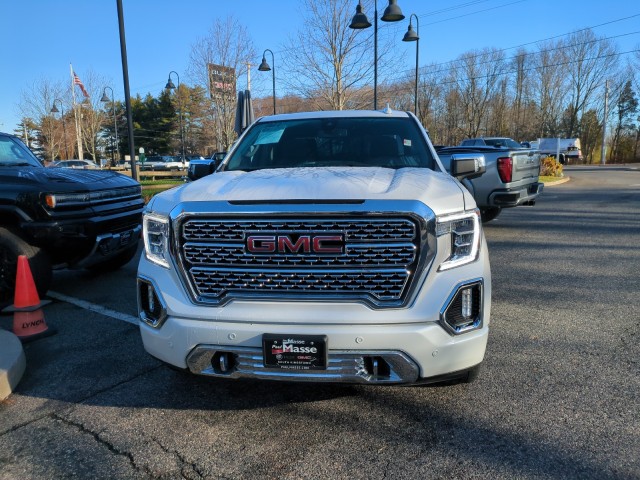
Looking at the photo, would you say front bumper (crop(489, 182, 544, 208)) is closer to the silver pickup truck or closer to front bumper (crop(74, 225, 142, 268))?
the silver pickup truck

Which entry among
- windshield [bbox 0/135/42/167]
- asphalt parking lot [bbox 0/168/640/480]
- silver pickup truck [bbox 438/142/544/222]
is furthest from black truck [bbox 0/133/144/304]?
silver pickup truck [bbox 438/142/544/222]

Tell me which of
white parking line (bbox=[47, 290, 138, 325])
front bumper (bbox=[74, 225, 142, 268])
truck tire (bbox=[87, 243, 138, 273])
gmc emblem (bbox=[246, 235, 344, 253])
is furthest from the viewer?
truck tire (bbox=[87, 243, 138, 273])

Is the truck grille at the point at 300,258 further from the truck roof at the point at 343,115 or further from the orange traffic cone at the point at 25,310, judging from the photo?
the orange traffic cone at the point at 25,310

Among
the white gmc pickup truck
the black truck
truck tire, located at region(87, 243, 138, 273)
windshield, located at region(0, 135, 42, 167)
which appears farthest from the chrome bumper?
windshield, located at region(0, 135, 42, 167)

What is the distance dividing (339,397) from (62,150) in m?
58.0

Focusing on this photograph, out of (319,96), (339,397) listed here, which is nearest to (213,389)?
(339,397)

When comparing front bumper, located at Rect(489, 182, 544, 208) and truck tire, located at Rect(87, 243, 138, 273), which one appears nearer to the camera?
truck tire, located at Rect(87, 243, 138, 273)

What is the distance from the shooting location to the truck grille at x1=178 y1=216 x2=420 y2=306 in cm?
252

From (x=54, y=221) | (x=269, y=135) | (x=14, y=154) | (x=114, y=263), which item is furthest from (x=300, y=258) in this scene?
(x=14, y=154)

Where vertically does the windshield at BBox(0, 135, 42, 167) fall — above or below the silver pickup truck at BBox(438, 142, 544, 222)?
above

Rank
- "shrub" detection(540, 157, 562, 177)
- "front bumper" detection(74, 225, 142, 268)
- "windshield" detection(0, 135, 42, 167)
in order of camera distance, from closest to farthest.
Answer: "front bumper" detection(74, 225, 142, 268), "windshield" detection(0, 135, 42, 167), "shrub" detection(540, 157, 562, 177)

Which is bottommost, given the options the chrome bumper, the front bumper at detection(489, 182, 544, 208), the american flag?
the chrome bumper

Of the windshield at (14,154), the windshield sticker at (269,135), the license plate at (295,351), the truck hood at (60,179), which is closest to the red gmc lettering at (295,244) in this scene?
the license plate at (295,351)

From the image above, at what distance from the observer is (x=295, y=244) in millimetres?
2555
